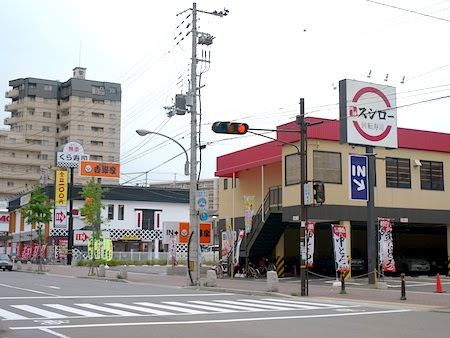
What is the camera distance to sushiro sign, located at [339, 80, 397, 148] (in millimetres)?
30797

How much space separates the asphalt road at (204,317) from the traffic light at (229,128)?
6042 millimetres

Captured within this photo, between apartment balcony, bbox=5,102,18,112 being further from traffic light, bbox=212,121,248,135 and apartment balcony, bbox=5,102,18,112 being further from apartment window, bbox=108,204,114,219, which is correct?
traffic light, bbox=212,121,248,135

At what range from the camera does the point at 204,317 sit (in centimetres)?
1585

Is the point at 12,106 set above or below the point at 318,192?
above

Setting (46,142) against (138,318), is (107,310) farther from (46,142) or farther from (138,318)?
(46,142)

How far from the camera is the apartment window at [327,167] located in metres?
34.1

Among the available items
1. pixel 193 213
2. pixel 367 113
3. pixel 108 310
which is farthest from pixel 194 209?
pixel 108 310

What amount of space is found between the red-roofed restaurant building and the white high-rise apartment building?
6418 centimetres

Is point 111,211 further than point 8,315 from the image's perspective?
Yes

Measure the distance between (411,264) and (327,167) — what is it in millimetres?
10157

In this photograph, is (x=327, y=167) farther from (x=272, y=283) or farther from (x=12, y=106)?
(x=12, y=106)

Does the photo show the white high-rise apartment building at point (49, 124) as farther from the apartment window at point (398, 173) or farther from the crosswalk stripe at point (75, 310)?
the crosswalk stripe at point (75, 310)

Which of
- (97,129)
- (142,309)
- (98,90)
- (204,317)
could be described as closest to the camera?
(204,317)

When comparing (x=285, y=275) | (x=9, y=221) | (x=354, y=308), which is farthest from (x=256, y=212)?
(x=9, y=221)
